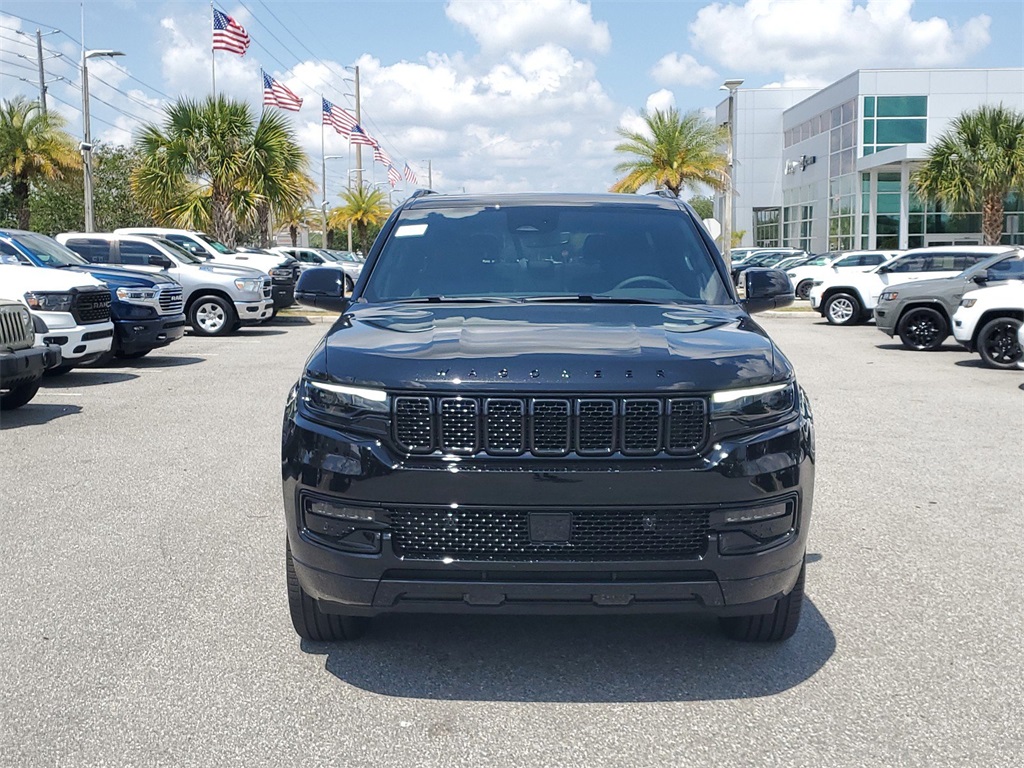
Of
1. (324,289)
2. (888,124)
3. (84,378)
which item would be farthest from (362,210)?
(324,289)

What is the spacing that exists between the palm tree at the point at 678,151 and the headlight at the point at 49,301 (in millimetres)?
30996

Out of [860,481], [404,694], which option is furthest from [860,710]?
[860,481]

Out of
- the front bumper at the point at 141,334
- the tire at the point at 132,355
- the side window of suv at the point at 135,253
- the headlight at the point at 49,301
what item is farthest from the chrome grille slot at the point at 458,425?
the side window of suv at the point at 135,253

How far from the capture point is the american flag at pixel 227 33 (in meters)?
29.0

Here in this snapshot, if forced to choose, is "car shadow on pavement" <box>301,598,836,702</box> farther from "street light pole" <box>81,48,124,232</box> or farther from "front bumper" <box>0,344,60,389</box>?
"street light pole" <box>81,48,124,232</box>

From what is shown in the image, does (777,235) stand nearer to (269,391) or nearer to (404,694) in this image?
(269,391)

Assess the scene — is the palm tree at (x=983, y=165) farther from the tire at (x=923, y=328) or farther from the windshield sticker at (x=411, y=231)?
the windshield sticker at (x=411, y=231)

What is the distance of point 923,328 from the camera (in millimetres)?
17156

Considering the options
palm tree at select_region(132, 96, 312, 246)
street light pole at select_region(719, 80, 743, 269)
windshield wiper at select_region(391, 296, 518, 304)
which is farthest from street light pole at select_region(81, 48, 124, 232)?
windshield wiper at select_region(391, 296, 518, 304)

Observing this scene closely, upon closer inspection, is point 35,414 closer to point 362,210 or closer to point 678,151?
point 678,151

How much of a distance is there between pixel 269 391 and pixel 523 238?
7.63 meters

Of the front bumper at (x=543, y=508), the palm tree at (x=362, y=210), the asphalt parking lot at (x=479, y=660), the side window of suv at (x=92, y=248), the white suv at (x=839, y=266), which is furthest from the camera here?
the palm tree at (x=362, y=210)

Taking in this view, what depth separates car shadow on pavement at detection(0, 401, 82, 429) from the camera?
32.6 feet

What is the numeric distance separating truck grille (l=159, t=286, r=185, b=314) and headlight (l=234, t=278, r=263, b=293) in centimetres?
417
